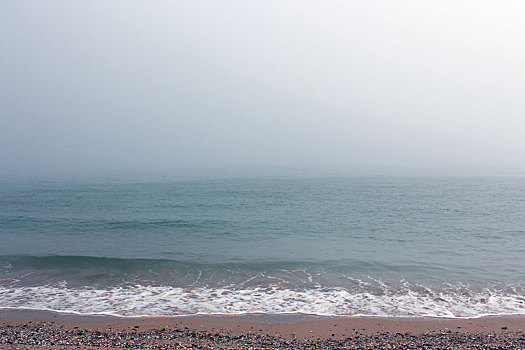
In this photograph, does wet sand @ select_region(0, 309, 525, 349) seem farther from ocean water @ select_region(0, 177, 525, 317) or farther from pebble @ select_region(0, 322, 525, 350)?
ocean water @ select_region(0, 177, 525, 317)

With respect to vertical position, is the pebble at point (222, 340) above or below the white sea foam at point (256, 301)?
above

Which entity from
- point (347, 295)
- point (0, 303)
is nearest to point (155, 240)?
point (0, 303)

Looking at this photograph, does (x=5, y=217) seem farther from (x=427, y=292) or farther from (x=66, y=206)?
(x=427, y=292)

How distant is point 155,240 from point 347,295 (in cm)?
1582

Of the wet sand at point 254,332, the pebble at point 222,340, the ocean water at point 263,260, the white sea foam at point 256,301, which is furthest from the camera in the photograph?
the ocean water at point 263,260

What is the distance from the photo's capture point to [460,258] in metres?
20.9

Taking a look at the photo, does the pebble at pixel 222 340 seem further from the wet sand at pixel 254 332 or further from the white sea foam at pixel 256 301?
the white sea foam at pixel 256 301

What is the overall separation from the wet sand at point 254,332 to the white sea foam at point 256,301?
2.07 feet

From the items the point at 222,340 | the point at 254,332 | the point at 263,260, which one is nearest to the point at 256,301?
the point at 254,332

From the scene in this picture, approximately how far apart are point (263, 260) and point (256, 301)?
646 cm

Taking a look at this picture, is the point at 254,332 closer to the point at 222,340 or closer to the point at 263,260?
the point at 222,340

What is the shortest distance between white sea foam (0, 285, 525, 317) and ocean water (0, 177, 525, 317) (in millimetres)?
44

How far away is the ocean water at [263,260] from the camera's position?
14266mm

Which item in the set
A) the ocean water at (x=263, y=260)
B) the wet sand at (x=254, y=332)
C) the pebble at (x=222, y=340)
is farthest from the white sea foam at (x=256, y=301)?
the pebble at (x=222, y=340)
